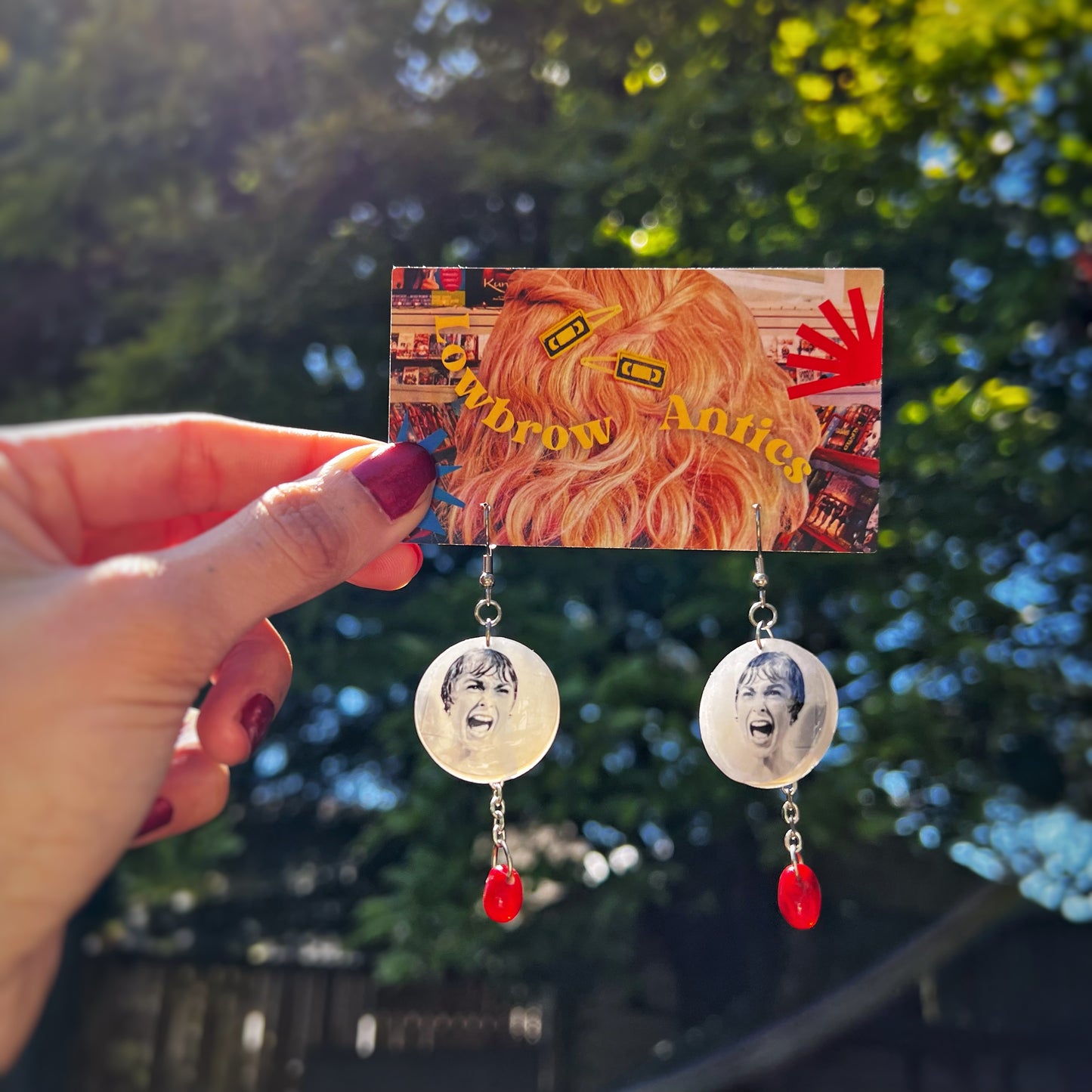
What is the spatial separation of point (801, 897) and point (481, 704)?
0.48m

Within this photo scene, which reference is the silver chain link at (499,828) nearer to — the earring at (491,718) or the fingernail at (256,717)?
the earring at (491,718)

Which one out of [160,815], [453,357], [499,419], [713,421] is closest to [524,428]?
[499,419]

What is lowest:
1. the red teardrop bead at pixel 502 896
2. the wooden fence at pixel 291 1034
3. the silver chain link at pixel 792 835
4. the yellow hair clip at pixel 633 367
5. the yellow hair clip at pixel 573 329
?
the wooden fence at pixel 291 1034

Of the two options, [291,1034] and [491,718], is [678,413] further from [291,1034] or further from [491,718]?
[291,1034]

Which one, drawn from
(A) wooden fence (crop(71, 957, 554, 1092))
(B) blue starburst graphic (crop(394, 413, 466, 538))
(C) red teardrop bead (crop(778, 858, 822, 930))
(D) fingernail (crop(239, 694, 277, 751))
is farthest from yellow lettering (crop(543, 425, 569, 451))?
(A) wooden fence (crop(71, 957, 554, 1092))

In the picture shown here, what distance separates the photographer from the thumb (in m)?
1.09

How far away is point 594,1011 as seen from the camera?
384cm

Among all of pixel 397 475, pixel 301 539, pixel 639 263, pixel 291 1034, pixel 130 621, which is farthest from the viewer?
pixel 291 1034

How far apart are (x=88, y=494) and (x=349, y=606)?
2697mm

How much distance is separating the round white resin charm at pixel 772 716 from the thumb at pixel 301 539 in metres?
0.47

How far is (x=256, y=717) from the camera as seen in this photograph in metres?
1.29

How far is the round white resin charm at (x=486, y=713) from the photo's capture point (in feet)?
4.20

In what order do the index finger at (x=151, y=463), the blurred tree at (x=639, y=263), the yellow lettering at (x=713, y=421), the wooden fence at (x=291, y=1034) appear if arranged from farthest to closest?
1. the wooden fence at (x=291, y=1034)
2. the blurred tree at (x=639, y=263)
3. the yellow lettering at (x=713, y=421)
4. the index finger at (x=151, y=463)

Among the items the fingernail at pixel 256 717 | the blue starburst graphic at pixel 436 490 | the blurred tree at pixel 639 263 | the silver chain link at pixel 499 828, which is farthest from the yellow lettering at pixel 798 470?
the blurred tree at pixel 639 263
